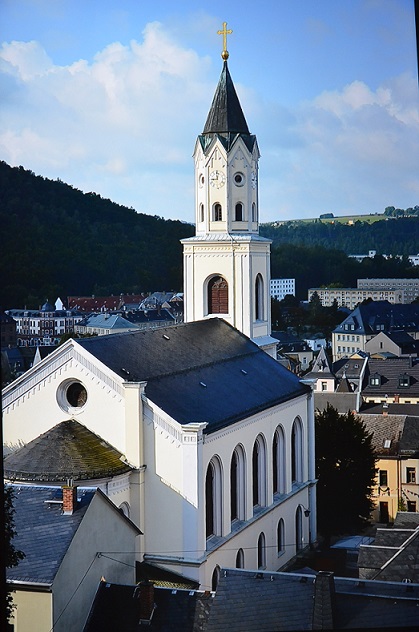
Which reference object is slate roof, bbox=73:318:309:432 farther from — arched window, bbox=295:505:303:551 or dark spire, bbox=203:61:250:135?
dark spire, bbox=203:61:250:135

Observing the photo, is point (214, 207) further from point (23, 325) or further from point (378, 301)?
point (23, 325)

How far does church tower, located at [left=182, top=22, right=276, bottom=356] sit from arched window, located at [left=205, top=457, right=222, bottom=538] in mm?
7139

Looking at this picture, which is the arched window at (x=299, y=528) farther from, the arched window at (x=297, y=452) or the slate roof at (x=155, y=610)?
the slate roof at (x=155, y=610)

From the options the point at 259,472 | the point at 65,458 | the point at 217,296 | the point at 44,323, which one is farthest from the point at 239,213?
the point at 44,323

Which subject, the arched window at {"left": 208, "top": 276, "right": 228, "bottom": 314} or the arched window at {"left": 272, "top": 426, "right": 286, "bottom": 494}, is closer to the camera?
the arched window at {"left": 272, "top": 426, "right": 286, "bottom": 494}

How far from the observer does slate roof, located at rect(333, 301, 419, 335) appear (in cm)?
5097

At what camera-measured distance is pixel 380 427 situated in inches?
1110

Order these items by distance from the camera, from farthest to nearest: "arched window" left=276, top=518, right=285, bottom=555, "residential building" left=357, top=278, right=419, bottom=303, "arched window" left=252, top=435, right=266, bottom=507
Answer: "residential building" left=357, top=278, right=419, bottom=303
"arched window" left=276, top=518, right=285, bottom=555
"arched window" left=252, top=435, right=266, bottom=507

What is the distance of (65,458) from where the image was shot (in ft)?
47.6

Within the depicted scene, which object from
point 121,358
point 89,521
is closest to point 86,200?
point 121,358

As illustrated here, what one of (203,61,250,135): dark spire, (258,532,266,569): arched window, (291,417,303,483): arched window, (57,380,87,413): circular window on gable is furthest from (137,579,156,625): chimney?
(203,61,250,135): dark spire

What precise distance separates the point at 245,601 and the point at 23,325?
45.5 meters

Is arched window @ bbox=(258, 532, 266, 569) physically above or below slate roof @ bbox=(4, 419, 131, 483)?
below

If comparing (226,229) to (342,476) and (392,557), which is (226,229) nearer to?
(342,476)
